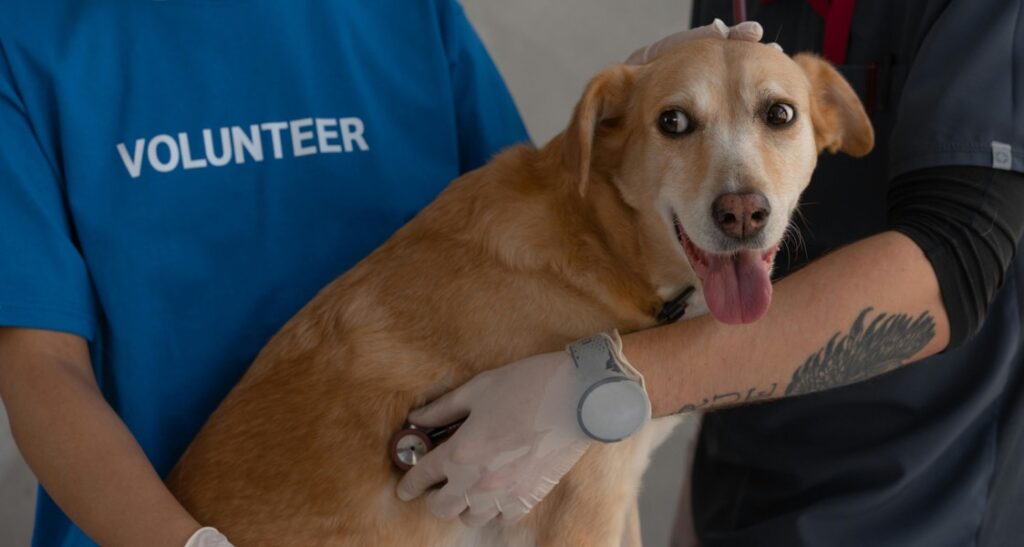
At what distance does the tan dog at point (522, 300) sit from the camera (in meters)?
1.17

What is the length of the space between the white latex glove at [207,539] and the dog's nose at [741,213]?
70cm

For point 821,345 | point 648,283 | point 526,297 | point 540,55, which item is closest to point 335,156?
point 526,297

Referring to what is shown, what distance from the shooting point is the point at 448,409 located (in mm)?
1161

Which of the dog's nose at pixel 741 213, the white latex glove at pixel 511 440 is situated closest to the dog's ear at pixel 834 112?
the dog's nose at pixel 741 213

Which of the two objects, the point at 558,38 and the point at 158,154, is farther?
the point at 558,38

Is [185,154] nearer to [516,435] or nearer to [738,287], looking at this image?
[516,435]

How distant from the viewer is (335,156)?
136 centimetres

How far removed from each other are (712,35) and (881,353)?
47 cm

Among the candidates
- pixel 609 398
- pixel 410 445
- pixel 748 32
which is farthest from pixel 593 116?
pixel 410 445

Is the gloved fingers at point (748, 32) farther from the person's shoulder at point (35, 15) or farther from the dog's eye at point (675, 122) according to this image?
the person's shoulder at point (35, 15)

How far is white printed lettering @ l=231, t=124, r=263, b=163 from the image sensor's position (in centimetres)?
130

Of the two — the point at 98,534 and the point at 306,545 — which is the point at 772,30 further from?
the point at 98,534

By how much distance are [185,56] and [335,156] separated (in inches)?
9.4

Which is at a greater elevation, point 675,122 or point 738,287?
point 675,122
